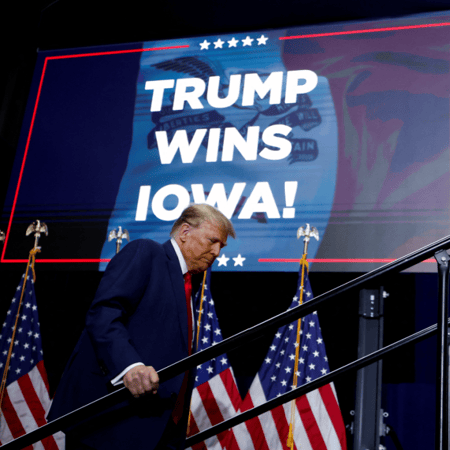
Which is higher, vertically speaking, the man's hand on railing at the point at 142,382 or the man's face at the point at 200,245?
the man's face at the point at 200,245

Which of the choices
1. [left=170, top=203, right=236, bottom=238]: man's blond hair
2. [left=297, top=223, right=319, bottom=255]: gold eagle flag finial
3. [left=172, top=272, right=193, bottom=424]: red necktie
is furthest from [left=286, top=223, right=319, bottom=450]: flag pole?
[left=172, top=272, right=193, bottom=424]: red necktie

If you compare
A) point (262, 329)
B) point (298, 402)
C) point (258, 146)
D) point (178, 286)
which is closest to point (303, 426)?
point (298, 402)

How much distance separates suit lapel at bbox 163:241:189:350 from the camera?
1.67m

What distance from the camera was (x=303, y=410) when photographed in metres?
3.51

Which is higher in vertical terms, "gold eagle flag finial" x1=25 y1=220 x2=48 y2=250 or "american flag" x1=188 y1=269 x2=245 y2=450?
"gold eagle flag finial" x1=25 y1=220 x2=48 y2=250

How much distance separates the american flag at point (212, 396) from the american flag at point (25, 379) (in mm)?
1006

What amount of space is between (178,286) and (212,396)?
7.41ft

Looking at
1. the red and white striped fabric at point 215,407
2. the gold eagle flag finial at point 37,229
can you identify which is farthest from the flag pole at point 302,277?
the gold eagle flag finial at point 37,229

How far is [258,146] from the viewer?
3.63m

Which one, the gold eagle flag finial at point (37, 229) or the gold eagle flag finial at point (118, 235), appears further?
the gold eagle flag finial at point (37, 229)

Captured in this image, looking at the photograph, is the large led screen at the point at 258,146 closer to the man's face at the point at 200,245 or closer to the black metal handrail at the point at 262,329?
the man's face at the point at 200,245

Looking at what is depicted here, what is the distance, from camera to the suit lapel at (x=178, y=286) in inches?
65.7

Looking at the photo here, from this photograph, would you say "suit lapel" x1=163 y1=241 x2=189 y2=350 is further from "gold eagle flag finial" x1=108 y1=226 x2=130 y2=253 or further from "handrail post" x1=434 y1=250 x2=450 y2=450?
"gold eagle flag finial" x1=108 y1=226 x2=130 y2=253

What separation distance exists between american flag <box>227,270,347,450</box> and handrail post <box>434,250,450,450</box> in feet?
8.09
